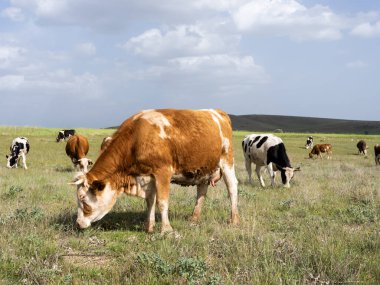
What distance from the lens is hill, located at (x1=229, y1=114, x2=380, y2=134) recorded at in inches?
5738

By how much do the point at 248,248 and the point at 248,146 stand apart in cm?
1299

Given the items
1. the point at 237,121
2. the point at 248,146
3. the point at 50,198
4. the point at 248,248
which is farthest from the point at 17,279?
the point at 237,121

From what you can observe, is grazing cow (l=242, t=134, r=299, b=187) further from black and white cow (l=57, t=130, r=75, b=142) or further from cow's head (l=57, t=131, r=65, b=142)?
cow's head (l=57, t=131, r=65, b=142)

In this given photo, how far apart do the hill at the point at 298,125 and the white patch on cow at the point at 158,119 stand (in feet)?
435

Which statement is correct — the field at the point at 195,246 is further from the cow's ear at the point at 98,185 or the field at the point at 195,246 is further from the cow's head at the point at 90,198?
the cow's ear at the point at 98,185

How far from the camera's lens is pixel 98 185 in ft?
25.3

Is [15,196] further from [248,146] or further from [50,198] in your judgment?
[248,146]

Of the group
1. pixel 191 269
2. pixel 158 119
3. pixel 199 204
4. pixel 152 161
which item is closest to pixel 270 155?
pixel 199 204

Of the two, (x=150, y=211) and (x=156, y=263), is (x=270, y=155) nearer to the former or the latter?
(x=150, y=211)

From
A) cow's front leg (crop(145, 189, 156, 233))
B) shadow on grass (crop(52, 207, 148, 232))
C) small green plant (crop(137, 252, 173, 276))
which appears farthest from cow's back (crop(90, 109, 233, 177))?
small green plant (crop(137, 252, 173, 276))

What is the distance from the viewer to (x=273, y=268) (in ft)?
16.5

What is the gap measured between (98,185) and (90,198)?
0.29m

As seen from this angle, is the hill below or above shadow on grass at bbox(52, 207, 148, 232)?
above

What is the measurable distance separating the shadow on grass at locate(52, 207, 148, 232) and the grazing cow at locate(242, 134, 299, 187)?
8122 mm
